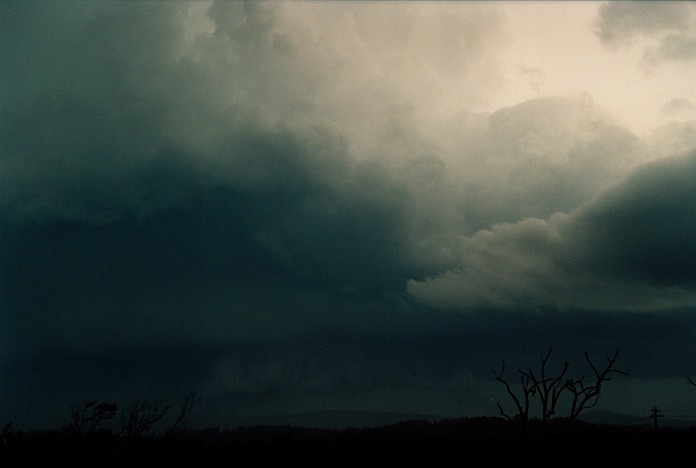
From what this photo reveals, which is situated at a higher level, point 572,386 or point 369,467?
point 572,386

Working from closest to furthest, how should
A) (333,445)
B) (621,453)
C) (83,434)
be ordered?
(621,453), (333,445), (83,434)

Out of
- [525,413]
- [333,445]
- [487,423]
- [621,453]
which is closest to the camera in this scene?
[621,453]

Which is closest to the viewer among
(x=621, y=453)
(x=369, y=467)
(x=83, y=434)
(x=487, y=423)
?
(x=369, y=467)

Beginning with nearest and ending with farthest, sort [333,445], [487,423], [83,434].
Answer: [333,445] → [83,434] → [487,423]

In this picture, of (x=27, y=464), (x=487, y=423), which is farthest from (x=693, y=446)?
(x=487, y=423)

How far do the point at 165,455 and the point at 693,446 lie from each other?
125 feet

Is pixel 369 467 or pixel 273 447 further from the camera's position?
pixel 273 447

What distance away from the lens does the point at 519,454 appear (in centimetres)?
4491

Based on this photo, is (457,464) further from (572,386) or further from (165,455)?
(165,455)

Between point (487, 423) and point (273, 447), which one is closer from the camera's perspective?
point (273, 447)

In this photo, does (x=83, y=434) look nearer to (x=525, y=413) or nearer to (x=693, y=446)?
(x=525, y=413)

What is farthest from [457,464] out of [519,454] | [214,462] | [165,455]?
[165,455]

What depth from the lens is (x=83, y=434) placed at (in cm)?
6094

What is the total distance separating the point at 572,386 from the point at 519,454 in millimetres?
6635
